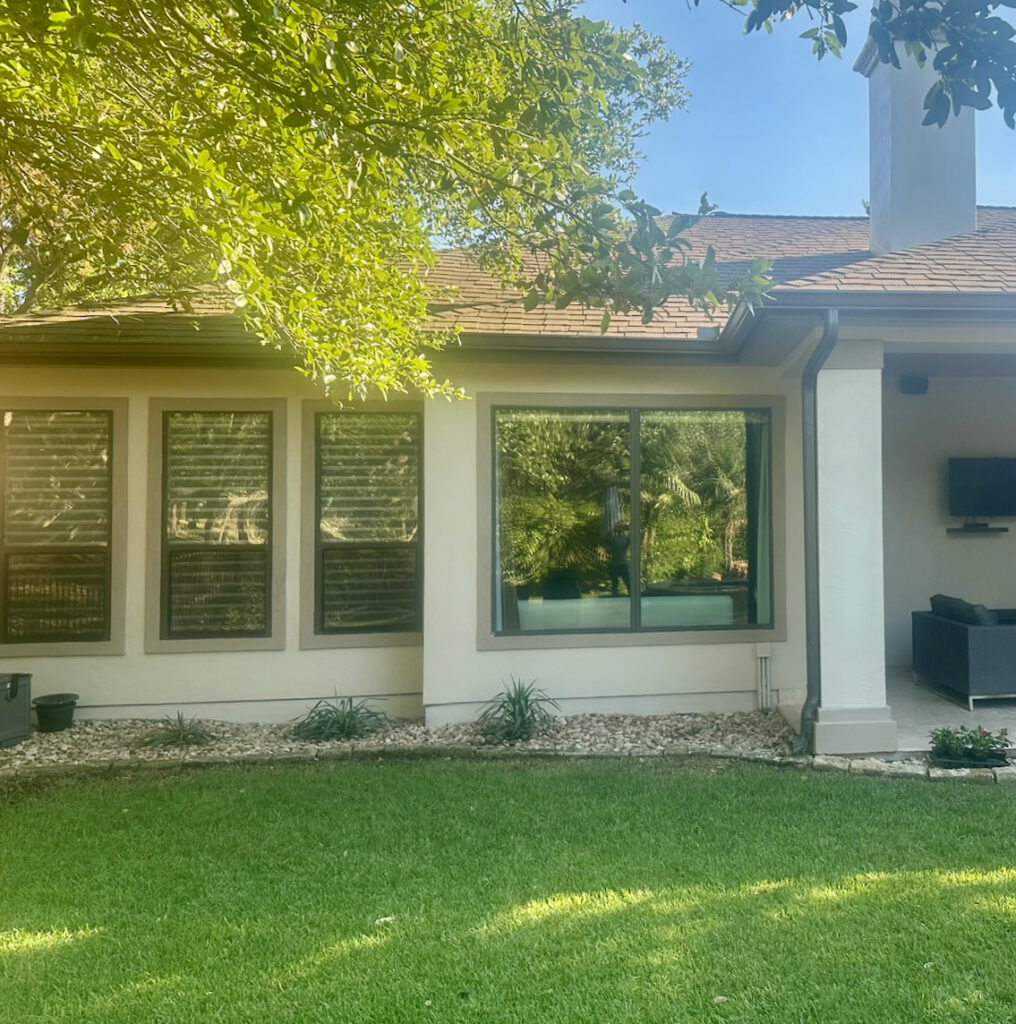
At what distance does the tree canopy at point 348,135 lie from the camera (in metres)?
3.06

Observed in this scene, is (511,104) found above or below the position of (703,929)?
above

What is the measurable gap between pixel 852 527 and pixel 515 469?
8.73ft

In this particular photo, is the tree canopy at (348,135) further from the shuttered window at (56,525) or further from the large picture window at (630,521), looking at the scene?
the shuttered window at (56,525)

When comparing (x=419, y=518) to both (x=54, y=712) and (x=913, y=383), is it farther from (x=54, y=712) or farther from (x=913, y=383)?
(x=913, y=383)

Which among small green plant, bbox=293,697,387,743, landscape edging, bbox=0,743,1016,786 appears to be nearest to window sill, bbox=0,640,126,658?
landscape edging, bbox=0,743,1016,786

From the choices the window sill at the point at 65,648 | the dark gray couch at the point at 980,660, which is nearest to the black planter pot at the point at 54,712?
the window sill at the point at 65,648

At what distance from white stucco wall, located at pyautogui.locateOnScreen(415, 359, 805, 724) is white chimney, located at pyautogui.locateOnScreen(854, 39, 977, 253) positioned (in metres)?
2.39

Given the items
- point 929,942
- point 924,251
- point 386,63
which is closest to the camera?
point 929,942

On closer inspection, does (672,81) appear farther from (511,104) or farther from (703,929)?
(703,929)

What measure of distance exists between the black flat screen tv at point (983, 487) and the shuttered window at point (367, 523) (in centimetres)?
552

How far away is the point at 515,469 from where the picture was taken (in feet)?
20.7

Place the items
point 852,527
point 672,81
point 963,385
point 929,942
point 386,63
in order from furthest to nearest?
point 672,81 < point 963,385 < point 852,527 < point 386,63 < point 929,942

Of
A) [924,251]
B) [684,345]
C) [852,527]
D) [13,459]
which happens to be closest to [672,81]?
[924,251]

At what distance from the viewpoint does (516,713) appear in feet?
18.8
